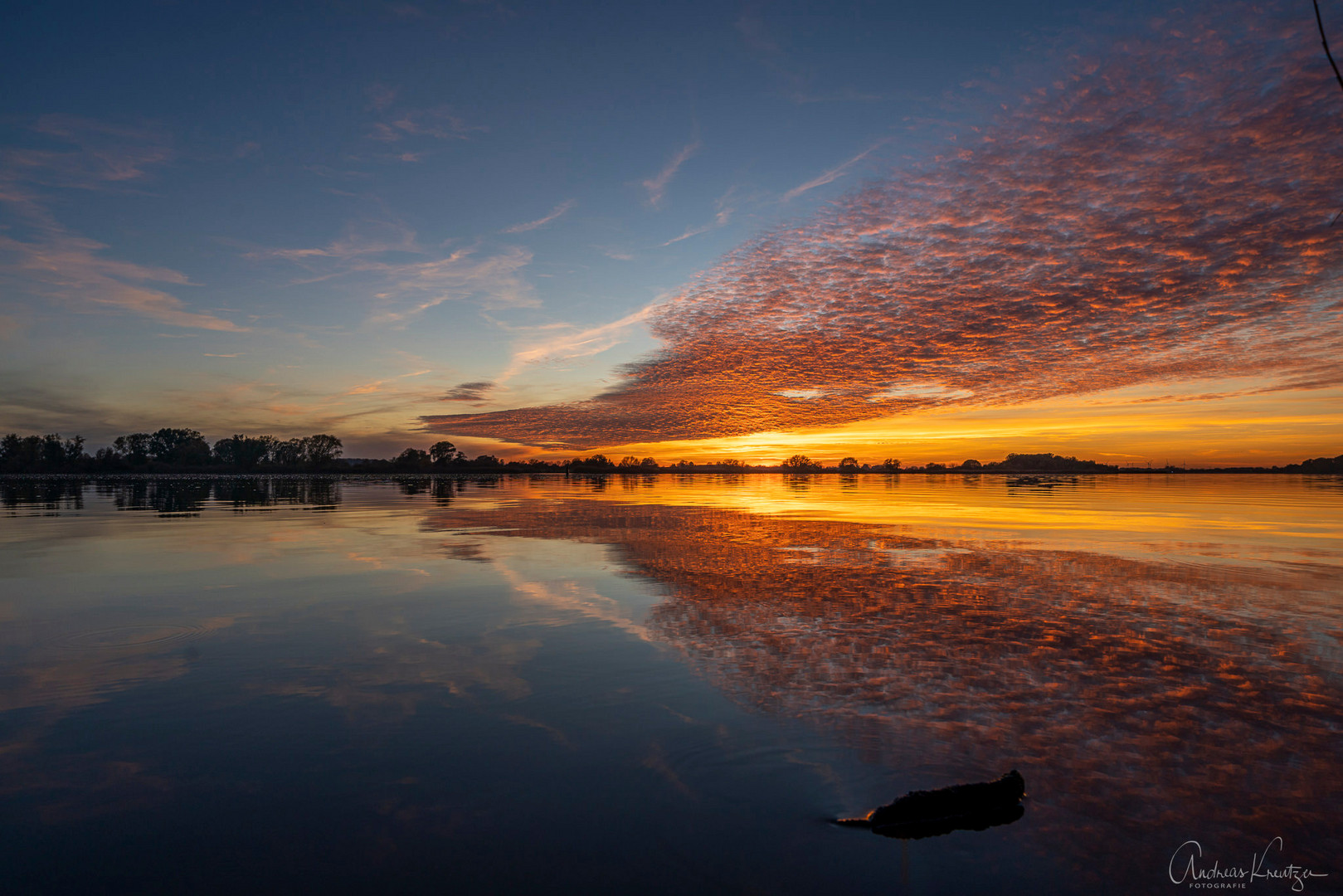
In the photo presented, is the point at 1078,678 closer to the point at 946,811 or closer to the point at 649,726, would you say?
the point at 946,811

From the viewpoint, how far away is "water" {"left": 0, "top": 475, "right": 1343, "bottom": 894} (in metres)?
4.60

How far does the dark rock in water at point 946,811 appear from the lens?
4926mm

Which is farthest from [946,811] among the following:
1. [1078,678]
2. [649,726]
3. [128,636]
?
[128,636]

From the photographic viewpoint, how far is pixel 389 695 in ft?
24.8

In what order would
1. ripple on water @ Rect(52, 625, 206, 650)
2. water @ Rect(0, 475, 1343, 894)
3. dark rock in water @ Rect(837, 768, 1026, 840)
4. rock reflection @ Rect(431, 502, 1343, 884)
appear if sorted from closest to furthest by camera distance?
1. water @ Rect(0, 475, 1343, 894)
2. dark rock in water @ Rect(837, 768, 1026, 840)
3. rock reflection @ Rect(431, 502, 1343, 884)
4. ripple on water @ Rect(52, 625, 206, 650)

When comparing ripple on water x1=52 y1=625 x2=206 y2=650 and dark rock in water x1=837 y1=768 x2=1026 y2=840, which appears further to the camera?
ripple on water x1=52 y1=625 x2=206 y2=650

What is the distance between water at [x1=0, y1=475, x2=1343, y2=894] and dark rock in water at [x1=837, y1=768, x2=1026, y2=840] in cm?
12

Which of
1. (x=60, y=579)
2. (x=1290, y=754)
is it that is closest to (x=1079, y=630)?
(x=1290, y=754)

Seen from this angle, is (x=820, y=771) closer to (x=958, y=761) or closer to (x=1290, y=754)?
(x=958, y=761)

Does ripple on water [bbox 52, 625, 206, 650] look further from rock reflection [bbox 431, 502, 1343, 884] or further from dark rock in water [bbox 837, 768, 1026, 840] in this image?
dark rock in water [bbox 837, 768, 1026, 840]

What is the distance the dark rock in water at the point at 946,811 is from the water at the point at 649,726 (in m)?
0.12

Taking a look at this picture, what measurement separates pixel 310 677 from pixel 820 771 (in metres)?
6.66

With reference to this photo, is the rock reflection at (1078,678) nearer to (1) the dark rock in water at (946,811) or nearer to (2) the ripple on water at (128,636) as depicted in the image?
(1) the dark rock in water at (946,811)

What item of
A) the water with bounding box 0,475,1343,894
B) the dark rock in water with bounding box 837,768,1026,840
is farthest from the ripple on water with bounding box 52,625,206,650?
the dark rock in water with bounding box 837,768,1026,840
